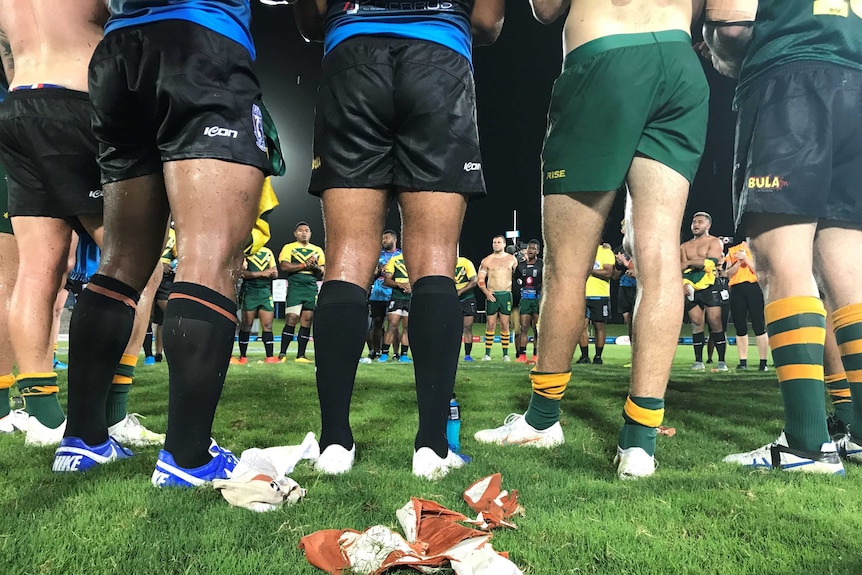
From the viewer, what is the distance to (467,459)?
1754mm

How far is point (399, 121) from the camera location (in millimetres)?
1755

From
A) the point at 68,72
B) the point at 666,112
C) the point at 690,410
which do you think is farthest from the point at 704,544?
the point at 68,72

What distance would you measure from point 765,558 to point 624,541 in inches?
9.9

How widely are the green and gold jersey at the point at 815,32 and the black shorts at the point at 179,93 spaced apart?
1.91 meters

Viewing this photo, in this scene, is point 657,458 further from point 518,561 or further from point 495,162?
point 495,162

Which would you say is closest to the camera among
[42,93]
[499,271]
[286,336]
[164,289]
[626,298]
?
[42,93]

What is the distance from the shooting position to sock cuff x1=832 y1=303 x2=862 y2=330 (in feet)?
6.33

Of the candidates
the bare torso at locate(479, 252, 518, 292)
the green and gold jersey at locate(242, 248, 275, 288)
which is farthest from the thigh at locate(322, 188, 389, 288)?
the bare torso at locate(479, 252, 518, 292)

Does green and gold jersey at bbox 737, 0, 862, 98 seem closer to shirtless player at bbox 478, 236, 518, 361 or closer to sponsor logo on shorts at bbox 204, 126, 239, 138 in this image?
sponsor logo on shorts at bbox 204, 126, 239, 138

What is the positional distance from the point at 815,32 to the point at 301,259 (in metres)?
7.92

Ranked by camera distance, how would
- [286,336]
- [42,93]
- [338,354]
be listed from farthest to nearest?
[286,336] < [42,93] < [338,354]

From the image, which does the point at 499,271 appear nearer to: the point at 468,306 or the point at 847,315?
the point at 468,306

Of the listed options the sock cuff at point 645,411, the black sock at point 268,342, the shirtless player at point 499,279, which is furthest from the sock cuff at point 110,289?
the shirtless player at point 499,279

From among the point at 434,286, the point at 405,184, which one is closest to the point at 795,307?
the point at 434,286
